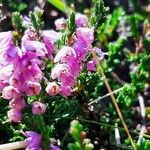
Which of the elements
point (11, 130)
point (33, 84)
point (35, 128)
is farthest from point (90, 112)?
point (33, 84)

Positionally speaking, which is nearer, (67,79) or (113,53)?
(67,79)

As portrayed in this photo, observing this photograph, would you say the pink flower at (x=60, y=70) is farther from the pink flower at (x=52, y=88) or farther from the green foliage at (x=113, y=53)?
the green foliage at (x=113, y=53)

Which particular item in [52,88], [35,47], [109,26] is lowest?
[52,88]

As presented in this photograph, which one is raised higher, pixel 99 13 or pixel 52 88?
pixel 99 13

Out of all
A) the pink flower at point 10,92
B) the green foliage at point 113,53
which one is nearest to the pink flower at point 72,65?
the pink flower at point 10,92

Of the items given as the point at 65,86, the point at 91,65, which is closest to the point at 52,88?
the point at 65,86

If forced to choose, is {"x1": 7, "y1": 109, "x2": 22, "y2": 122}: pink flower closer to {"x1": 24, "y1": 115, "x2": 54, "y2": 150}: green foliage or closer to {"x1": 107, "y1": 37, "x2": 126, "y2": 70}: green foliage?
{"x1": 24, "y1": 115, "x2": 54, "y2": 150}: green foliage

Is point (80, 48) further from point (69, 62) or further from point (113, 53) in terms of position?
point (113, 53)

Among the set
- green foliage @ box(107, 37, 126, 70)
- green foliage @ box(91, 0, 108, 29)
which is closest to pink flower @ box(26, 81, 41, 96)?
green foliage @ box(91, 0, 108, 29)

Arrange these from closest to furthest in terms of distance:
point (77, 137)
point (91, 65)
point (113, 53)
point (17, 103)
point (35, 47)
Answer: point (77, 137)
point (35, 47)
point (17, 103)
point (91, 65)
point (113, 53)
